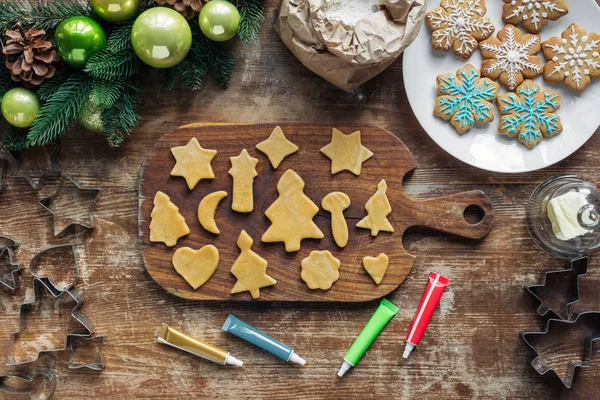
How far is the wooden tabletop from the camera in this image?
1218 mm

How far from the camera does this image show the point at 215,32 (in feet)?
3.42

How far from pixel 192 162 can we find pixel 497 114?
27.1 inches

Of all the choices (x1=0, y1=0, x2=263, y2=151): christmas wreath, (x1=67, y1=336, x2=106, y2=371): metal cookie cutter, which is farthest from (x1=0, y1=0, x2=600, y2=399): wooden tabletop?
(x1=0, y1=0, x2=263, y2=151): christmas wreath

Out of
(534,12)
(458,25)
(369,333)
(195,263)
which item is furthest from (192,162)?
(534,12)

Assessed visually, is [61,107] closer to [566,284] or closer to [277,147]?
[277,147]

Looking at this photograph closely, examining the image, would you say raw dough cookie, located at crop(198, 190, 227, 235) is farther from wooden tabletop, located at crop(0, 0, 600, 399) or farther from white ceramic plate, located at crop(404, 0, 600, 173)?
white ceramic plate, located at crop(404, 0, 600, 173)

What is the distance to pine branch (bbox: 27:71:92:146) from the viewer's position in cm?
108

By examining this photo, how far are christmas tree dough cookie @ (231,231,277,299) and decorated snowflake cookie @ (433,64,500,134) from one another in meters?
0.51

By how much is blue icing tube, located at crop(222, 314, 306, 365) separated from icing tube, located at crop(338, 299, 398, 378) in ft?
0.39

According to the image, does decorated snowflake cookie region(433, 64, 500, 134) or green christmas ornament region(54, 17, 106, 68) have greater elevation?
green christmas ornament region(54, 17, 106, 68)

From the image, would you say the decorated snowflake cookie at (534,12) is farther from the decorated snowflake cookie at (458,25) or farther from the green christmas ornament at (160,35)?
the green christmas ornament at (160,35)

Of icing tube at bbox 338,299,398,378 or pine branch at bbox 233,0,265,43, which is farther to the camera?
icing tube at bbox 338,299,398,378

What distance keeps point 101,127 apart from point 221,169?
0.27 meters

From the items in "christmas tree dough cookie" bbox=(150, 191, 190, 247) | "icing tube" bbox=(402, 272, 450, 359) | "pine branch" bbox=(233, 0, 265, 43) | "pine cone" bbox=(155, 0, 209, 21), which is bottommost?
"icing tube" bbox=(402, 272, 450, 359)
